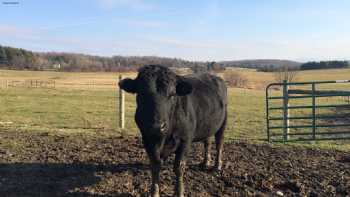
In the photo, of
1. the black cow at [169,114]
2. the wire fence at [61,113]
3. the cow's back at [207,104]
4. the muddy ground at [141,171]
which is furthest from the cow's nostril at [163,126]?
the wire fence at [61,113]

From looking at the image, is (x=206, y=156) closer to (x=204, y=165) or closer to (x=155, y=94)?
(x=204, y=165)

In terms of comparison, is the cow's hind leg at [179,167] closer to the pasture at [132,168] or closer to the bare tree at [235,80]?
the pasture at [132,168]

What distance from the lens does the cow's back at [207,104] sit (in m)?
6.53

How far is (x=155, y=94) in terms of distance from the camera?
5086 mm

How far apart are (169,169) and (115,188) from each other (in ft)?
4.09

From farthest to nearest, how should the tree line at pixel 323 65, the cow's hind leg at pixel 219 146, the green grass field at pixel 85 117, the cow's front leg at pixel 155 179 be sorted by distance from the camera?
the tree line at pixel 323 65, the green grass field at pixel 85 117, the cow's hind leg at pixel 219 146, the cow's front leg at pixel 155 179

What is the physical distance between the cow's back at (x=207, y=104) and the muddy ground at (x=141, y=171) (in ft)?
2.52

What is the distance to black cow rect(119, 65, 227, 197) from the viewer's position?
500cm

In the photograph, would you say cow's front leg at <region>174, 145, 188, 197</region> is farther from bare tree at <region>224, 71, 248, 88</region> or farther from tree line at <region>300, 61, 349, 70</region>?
tree line at <region>300, 61, 349, 70</region>

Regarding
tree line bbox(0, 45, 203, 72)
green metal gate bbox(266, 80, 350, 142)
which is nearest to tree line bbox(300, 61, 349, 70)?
tree line bbox(0, 45, 203, 72)

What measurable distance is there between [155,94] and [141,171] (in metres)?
2.34

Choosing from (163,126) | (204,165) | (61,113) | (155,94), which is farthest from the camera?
(61,113)

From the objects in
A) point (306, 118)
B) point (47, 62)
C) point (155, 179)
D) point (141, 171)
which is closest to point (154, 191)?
point (155, 179)

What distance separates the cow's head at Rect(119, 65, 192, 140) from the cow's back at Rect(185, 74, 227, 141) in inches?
29.9
